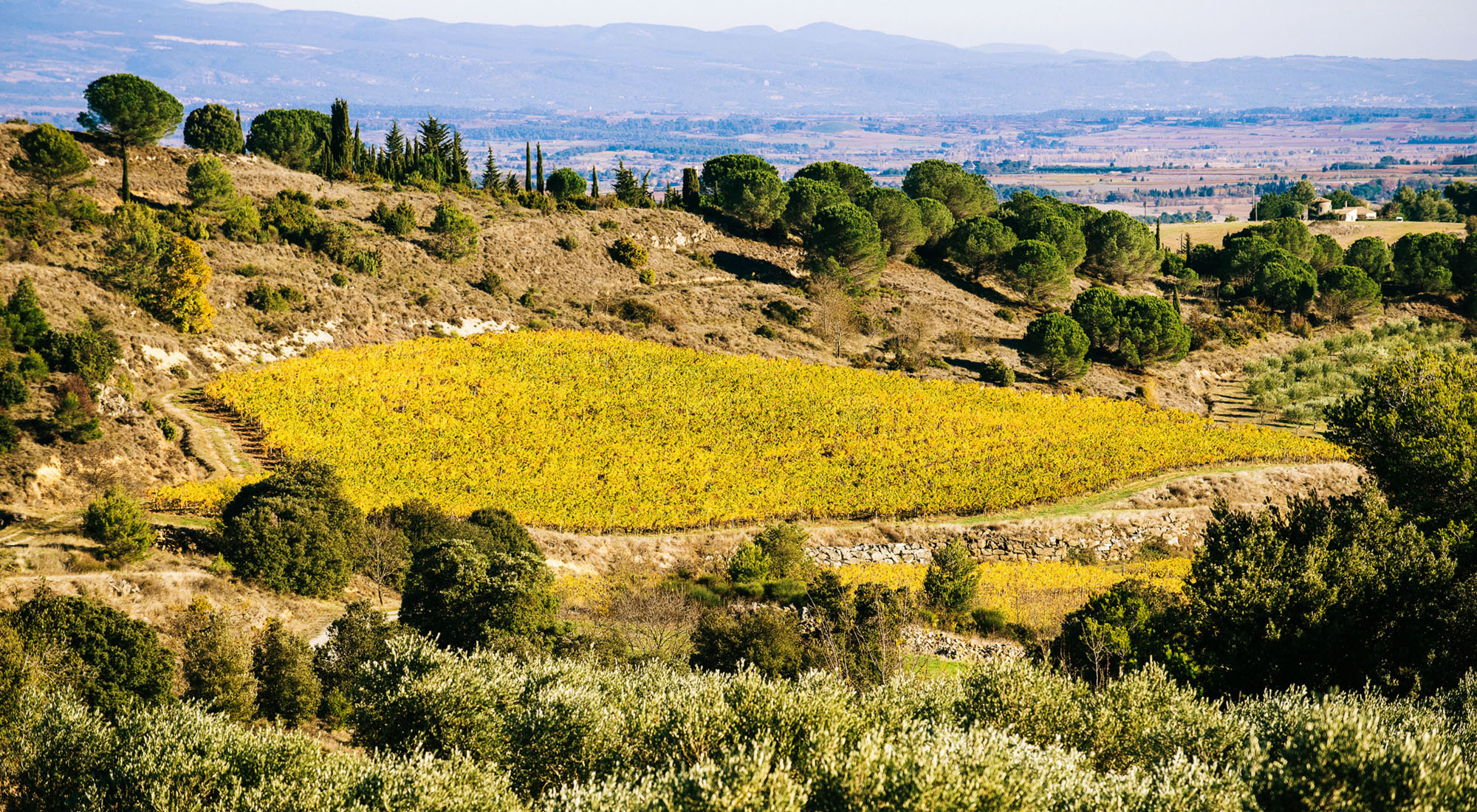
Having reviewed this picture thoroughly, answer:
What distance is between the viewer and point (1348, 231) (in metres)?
151

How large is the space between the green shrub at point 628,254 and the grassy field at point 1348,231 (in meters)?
92.3

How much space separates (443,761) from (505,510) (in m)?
27.4

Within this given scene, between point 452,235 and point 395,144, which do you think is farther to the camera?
point 395,144

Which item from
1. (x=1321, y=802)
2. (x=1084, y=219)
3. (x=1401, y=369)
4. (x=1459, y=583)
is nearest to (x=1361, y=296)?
(x=1084, y=219)

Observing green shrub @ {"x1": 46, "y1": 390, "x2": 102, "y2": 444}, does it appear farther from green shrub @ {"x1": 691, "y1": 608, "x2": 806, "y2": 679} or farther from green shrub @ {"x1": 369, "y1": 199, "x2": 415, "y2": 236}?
green shrub @ {"x1": 369, "y1": 199, "x2": 415, "y2": 236}

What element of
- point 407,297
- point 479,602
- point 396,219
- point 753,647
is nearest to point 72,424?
point 479,602

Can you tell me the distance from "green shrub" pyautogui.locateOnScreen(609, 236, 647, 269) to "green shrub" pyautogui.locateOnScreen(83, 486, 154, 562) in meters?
57.0

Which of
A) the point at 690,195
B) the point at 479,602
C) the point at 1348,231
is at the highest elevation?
the point at 690,195

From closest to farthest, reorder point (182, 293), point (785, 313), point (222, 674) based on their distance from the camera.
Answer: point (222, 674), point (182, 293), point (785, 313)

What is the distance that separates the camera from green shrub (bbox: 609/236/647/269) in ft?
292

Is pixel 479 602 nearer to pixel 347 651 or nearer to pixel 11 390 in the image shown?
pixel 347 651

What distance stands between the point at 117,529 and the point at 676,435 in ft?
99.4

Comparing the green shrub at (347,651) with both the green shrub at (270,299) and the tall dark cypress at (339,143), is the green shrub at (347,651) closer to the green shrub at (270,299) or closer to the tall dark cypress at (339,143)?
the green shrub at (270,299)

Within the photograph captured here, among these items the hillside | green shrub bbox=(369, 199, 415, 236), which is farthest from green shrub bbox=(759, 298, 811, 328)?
green shrub bbox=(369, 199, 415, 236)
